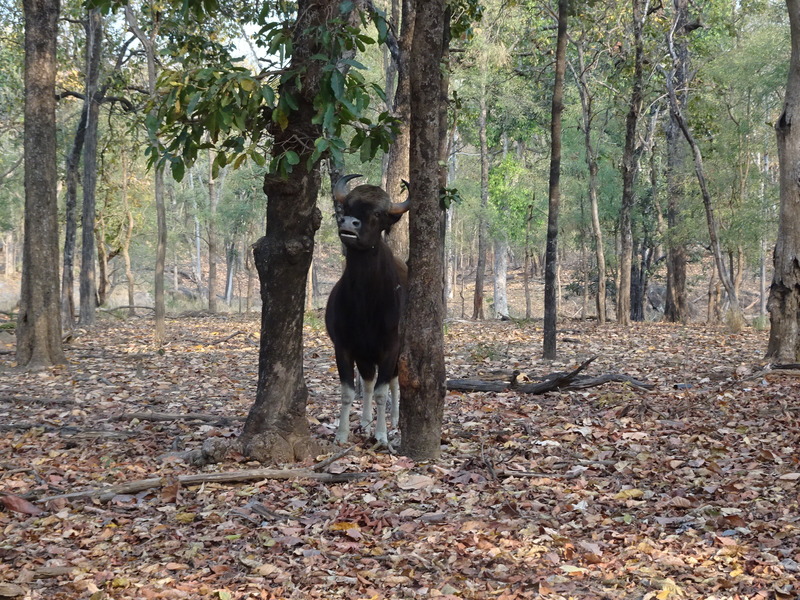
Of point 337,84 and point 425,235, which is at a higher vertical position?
point 337,84

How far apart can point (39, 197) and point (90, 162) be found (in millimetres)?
10711

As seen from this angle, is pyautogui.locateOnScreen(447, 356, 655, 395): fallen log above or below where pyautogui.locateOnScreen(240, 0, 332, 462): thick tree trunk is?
below

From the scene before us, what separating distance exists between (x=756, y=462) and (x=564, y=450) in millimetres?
1822

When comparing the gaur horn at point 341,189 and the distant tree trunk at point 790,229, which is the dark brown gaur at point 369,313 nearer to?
the gaur horn at point 341,189

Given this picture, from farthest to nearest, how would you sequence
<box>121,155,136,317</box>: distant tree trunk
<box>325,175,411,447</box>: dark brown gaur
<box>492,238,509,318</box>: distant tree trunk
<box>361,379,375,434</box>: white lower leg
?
1. <box>492,238,509,318</box>: distant tree trunk
2. <box>121,155,136,317</box>: distant tree trunk
3. <box>361,379,375,434</box>: white lower leg
4. <box>325,175,411,447</box>: dark brown gaur

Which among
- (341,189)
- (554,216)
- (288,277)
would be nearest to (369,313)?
(288,277)

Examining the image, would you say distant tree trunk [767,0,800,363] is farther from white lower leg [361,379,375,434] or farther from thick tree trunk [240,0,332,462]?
thick tree trunk [240,0,332,462]

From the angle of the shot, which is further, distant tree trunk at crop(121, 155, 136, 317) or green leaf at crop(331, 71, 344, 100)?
distant tree trunk at crop(121, 155, 136, 317)

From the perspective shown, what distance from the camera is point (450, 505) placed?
6.49 metres

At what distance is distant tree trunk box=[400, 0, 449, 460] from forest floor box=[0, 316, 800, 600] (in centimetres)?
84

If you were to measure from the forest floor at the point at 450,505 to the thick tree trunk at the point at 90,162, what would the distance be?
1210cm

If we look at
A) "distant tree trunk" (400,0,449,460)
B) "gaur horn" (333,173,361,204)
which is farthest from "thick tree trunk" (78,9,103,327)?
"distant tree trunk" (400,0,449,460)

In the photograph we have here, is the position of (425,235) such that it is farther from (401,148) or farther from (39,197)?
(39,197)

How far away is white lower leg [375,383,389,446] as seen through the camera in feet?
27.6
